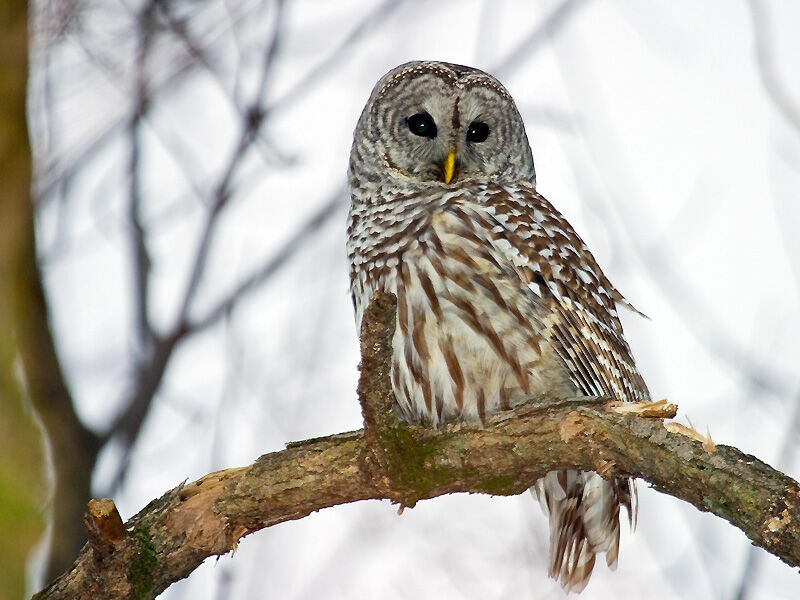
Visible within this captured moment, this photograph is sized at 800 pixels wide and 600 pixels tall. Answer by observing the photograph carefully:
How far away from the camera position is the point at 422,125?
5.55 meters

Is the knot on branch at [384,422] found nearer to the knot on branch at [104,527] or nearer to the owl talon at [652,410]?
the owl talon at [652,410]

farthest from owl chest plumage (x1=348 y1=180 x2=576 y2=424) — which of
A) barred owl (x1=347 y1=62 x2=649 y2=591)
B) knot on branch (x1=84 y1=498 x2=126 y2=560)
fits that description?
knot on branch (x1=84 y1=498 x2=126 y2=560)

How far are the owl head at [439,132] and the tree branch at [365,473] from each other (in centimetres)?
185

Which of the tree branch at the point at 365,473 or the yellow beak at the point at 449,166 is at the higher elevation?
the yellow beak at the point at 449,166

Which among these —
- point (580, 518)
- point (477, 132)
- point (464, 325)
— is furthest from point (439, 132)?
point (580, 518)

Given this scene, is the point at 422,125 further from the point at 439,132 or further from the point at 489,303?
the point at 489,303

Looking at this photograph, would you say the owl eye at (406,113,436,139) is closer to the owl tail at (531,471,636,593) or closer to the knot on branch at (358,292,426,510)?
the owl tail at (531,471,636,593)

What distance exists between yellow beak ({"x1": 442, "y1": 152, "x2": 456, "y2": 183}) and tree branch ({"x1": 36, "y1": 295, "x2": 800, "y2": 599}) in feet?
5.75

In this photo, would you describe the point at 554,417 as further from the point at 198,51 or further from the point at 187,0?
the point at 187,0

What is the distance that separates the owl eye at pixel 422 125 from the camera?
552cm

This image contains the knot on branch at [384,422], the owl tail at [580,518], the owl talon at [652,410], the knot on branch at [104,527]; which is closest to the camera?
the knot on branch at [384,422]

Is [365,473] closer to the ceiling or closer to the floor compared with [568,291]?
closer to the floor

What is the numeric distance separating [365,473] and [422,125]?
237 centimetres

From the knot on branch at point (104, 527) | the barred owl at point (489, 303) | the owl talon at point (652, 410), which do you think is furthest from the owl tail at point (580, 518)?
the knot on branch at point (104, 527)
